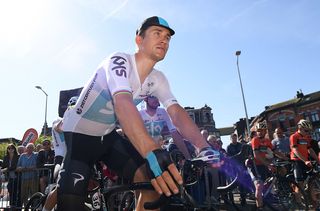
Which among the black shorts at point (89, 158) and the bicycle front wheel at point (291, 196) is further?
the bicycle front wheel at point (291, 196)

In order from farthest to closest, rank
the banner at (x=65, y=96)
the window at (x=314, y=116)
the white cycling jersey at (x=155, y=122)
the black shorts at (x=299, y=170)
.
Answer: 1. the window at (x=314, y=116)
2. the banner at (x=65, y=96)
3. the black shorts at (x=299, y=170)
4. the white cycling jersey at (x=155, y=122)

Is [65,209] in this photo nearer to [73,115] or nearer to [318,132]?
[73,115]

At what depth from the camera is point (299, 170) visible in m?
7.31

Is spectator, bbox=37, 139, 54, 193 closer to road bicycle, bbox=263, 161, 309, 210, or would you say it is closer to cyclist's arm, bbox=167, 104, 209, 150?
road bicycle, bbox=263, 161, 309, 210

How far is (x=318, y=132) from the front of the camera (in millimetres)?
47938

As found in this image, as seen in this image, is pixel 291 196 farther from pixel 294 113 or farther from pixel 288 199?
pixel 294 113

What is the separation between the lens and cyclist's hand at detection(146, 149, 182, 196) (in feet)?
4.52

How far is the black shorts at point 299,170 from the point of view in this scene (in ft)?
23.6

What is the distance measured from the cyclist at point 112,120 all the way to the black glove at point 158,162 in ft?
1.66

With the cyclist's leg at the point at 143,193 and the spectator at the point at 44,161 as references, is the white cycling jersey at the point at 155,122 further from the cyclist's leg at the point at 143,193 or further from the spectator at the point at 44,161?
the spectator at the point at 44,161

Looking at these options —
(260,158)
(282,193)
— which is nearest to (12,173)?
(260,158)

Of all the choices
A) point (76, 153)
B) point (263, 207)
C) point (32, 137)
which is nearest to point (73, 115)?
point (76, 153)

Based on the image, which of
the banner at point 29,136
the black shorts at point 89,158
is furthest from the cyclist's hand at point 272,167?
the banner at point 29,136

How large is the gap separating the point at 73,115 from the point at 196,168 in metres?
1.27
